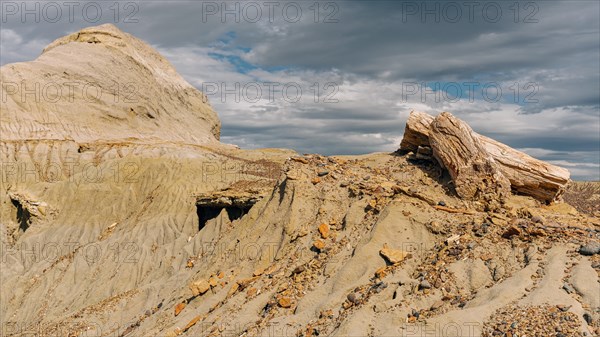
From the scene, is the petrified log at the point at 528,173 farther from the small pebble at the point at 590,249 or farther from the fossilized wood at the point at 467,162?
the small pebble at the point at 590,249

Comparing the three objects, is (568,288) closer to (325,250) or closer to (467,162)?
(325,250)

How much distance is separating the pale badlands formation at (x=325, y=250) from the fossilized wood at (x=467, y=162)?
36 millimetres

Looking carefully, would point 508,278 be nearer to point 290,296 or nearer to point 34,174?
point 290,296

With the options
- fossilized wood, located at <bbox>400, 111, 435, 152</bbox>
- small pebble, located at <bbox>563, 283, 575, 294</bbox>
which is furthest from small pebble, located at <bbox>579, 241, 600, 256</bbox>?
fossilized wood, located at <bbox>400, 111, 435, 152</bbox>

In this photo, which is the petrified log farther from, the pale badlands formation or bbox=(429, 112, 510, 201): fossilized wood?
A: bbox=(429, 112, 510, 201): fossilized wood

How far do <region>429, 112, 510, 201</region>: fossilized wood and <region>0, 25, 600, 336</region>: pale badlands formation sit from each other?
0.04m

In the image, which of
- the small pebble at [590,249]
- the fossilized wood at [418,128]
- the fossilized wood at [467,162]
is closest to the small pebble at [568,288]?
the small pebble at [590,249]

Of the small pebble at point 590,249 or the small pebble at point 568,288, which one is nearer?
the small pebble at point 568,288

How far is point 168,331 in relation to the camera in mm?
12812

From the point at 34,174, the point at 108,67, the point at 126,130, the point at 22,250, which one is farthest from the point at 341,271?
the point at 108,67

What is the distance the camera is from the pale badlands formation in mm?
9930

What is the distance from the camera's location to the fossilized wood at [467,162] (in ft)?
46.5

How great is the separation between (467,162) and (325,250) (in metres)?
4.42

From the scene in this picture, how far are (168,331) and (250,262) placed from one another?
2614 mm
